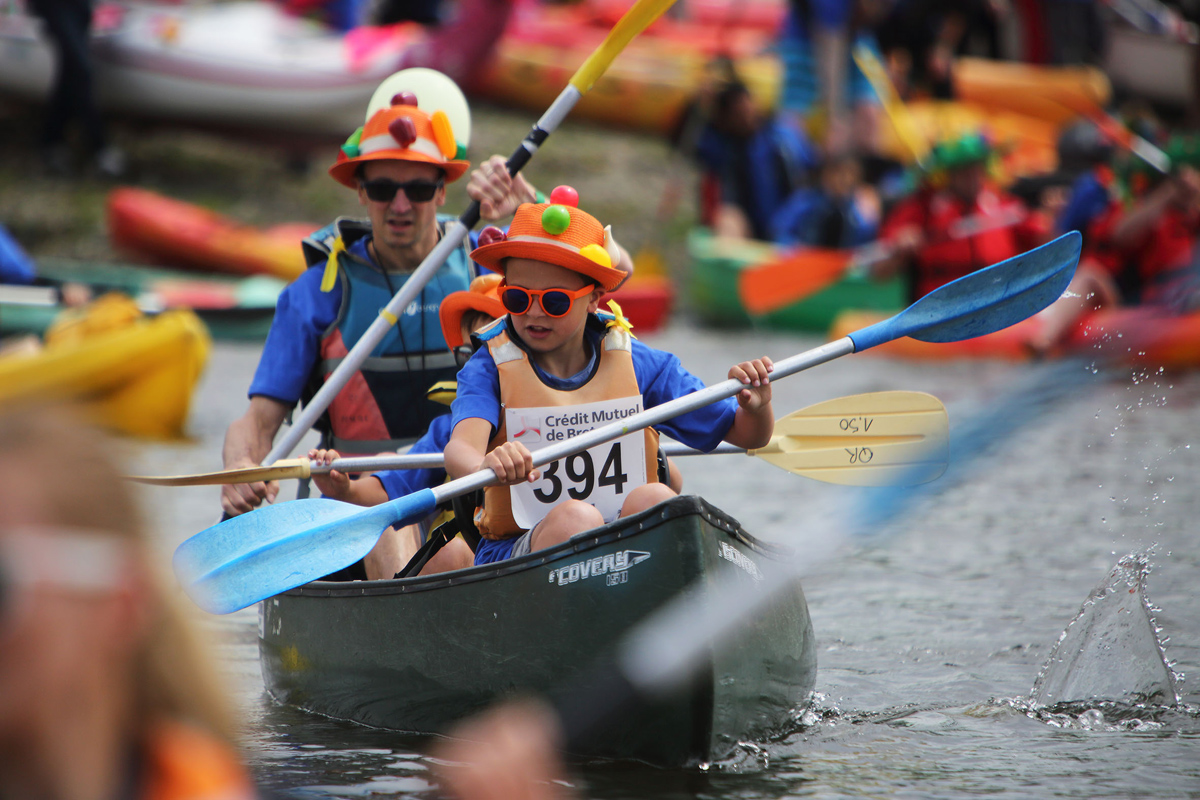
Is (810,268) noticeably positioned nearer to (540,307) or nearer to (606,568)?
(540,307)

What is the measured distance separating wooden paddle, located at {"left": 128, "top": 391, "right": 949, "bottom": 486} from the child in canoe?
0.96 ft

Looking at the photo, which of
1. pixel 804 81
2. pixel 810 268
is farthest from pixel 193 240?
pixel 804 81

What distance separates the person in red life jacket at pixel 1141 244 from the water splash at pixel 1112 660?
5.27 metres

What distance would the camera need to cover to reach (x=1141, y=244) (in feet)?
32.0

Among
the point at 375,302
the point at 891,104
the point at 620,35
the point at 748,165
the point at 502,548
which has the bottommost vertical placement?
the point at 502,548

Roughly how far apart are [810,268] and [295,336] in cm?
775

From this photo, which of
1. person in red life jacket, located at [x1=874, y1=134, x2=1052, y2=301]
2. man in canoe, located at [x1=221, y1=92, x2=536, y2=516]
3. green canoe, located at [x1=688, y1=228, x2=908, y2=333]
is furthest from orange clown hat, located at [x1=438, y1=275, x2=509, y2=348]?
green canoe, located at [x1=688, y1=228, x2=908, y2=333]

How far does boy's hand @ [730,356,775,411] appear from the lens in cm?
359

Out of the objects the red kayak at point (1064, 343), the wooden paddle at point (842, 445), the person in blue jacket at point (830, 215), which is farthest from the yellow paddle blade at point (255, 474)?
the person in blue jacket at point (830, 215)

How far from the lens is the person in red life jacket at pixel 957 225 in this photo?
10.4 metres

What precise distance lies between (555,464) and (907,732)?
1208 millimetres

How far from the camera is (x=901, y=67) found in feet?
54.7

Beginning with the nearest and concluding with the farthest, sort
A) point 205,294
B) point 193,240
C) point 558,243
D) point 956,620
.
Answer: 1. point 558,243
2. point 956,620
3. point 205,294
4. point 193,240

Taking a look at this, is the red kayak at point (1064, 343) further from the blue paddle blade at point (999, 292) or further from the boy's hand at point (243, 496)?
the boy's hand at point (243, 496)
